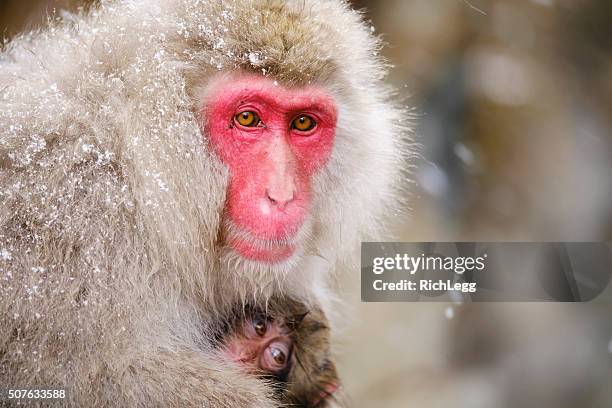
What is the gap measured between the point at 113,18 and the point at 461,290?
57.4 inches

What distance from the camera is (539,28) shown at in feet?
14.2

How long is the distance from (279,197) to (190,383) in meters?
0.56

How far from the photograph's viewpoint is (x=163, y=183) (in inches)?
78.5

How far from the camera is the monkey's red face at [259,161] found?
2.15 m

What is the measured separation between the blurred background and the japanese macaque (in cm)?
152

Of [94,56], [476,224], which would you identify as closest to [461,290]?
[94,56]

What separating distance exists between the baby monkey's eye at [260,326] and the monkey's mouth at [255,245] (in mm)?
234

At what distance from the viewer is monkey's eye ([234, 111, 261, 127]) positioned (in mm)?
2204

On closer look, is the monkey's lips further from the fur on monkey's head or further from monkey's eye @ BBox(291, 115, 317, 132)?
monkey's eye @ BBox(291, 115, 317, 132)

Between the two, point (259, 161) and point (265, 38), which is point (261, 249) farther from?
point (265, 38)

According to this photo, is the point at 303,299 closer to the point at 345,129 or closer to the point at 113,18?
the point at 345,129

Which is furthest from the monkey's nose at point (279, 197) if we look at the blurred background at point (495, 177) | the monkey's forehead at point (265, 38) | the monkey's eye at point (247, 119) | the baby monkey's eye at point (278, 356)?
the blurred background at point (495, 177)

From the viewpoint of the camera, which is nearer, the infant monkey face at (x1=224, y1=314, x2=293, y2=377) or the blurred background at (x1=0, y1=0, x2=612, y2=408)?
the infant monkey face at (x1=224, y1=314, x2=293, y2=377)

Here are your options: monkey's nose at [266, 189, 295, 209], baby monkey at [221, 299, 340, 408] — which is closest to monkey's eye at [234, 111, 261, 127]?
monkey's nose at [266, 189, 295, 209]
